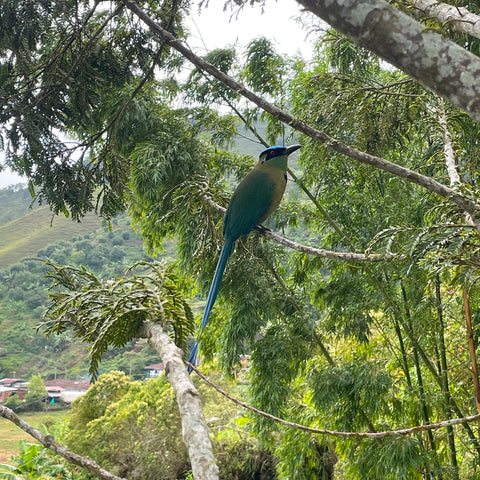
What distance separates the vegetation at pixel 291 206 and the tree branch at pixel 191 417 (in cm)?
20

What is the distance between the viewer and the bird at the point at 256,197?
167 cm

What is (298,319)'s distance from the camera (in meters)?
3.32

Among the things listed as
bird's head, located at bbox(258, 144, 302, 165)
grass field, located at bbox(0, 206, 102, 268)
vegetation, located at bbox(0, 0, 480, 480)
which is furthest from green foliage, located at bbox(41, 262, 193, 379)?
grass field, located at bbox(0, 206, 102, 268)

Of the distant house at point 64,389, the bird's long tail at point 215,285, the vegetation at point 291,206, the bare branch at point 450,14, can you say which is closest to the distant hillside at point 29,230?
the distant house at point 64,389

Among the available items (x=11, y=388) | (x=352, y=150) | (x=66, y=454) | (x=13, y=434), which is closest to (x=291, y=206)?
(x=352, y=150)

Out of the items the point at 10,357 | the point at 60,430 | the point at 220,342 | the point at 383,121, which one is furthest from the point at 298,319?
the point at 10,357

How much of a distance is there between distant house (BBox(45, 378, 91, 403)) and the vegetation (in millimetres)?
11309

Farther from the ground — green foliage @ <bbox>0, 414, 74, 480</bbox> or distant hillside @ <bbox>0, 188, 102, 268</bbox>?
distant hillside @ <bbox>0, 188, 102, 268</bbox>

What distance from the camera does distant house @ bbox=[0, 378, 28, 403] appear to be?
44.1 feet

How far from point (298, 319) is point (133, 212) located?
168 cm

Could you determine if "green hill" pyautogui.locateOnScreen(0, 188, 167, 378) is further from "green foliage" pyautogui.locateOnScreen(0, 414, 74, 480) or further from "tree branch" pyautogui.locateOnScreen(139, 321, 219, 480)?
"tree branch" pyautogui.locateOnScreen(139, 321, 219, 480)

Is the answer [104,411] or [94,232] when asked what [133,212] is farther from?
[94,232]

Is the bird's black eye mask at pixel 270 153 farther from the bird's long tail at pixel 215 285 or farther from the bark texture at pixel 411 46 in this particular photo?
the bark texture at pixel 411 46

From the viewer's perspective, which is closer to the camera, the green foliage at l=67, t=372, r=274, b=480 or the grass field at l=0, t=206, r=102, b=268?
the green foliage at l=67, t=372, r=274, b=480
